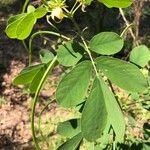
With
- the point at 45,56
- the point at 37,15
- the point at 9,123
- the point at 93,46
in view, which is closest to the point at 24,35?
the point at 37,15

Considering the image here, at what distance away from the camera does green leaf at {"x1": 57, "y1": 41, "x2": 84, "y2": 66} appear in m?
0.97

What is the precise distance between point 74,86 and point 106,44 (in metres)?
0.13

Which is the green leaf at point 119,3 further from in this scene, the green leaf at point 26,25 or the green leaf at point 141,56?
the green leaf at point 141,56

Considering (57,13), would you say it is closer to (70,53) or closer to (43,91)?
(70,53)

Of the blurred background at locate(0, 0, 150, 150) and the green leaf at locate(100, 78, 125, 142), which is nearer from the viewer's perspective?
the green leaf at locate(100, 78, 125, 142)

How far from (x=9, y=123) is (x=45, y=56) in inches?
106

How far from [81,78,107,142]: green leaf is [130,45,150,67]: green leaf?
0.32 m

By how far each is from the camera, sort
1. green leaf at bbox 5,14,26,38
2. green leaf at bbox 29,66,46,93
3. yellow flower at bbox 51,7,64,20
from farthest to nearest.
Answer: green leaf at bbox 29,66,46,93
green leaf at bbox 5,14,26,38
yellow flower at bbox 51,7,64,20

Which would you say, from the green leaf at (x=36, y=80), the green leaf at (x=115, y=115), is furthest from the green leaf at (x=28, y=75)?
the green leaf at (x=115, y=115)

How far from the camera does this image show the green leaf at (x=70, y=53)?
38.3 inches

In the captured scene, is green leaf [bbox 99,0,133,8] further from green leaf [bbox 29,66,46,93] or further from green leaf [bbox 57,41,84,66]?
green leaf [bbox 29,66,46,93]

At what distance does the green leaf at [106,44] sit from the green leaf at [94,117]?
4.3 inches

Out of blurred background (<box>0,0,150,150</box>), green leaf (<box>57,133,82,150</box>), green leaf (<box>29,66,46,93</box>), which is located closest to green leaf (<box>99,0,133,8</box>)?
green leaf (<box>29,66,46,93</box>)

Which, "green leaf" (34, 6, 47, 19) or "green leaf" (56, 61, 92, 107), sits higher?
"green leaf" (34, 6, 47, 19)
